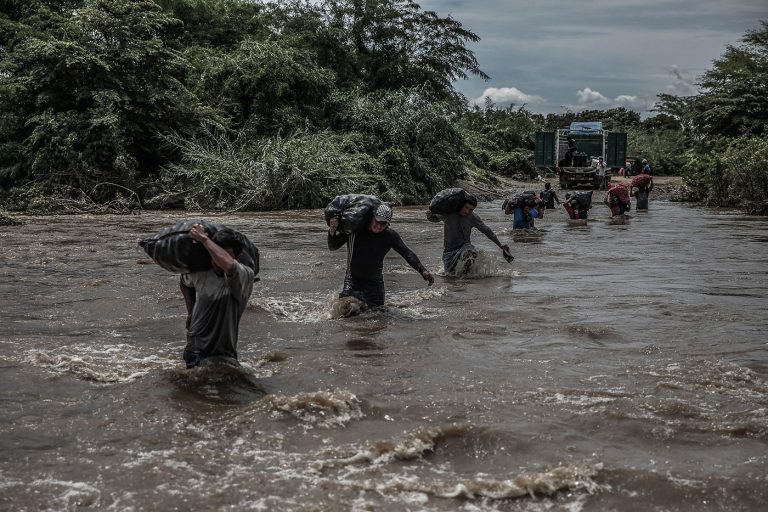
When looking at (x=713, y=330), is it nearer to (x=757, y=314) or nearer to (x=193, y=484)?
(x=757, y=314)

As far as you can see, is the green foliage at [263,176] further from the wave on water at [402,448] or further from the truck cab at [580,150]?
the wave on water at [402,448]

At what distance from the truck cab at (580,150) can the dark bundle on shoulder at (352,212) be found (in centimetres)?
2859

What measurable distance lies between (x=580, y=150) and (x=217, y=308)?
32841 millimetres

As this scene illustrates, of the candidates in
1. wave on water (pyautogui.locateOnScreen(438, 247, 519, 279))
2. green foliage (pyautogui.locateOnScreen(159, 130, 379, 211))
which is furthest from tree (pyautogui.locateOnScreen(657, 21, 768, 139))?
wave on water (pyautogui.locateOnScreen(438, 247, 519, 279))

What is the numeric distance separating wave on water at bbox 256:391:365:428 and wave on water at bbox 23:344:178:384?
1.32 metres

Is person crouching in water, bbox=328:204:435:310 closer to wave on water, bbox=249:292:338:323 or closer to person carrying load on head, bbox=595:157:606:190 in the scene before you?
wave on water, bbox=249:292:338:323

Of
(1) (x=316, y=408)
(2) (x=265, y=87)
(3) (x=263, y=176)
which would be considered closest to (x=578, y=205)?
(3) (x=263, y=176)

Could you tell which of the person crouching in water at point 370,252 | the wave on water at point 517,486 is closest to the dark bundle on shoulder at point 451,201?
the person crouching in water at point 370,252

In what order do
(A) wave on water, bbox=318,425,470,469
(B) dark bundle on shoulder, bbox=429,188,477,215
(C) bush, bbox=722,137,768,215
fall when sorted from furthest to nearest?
(C) bush, bbox=722,137,768,215, (B) dark bundle on shoulder, bbox=429,188,477,215, (A) wave on water, bbox=318,425,470,469

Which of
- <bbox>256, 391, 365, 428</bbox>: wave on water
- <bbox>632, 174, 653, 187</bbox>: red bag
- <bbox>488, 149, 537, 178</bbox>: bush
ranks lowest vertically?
<bbox>256, 391, 365, 428</bbox>: wave on water

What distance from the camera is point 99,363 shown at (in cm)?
625

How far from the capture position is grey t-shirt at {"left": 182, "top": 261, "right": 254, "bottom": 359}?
17.7 feet

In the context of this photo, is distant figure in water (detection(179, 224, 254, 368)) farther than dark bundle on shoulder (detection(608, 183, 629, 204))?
No

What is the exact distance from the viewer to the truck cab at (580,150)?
115 feet
